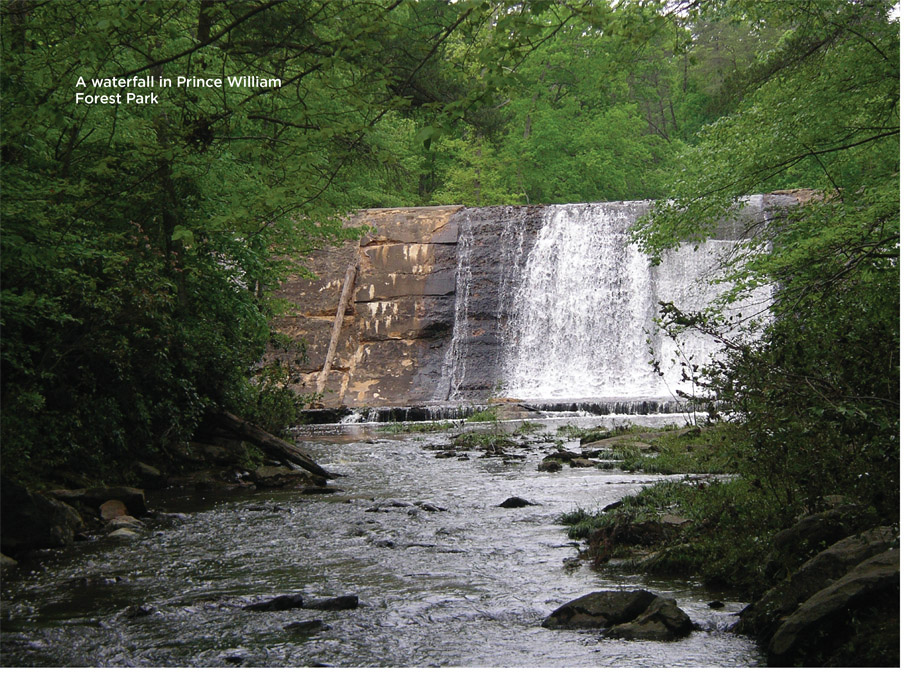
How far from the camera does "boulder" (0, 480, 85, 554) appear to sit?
661cm

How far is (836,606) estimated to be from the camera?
12.7 feet

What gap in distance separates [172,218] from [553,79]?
32077 mm

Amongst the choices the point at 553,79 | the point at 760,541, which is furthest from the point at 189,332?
the point at 553,79

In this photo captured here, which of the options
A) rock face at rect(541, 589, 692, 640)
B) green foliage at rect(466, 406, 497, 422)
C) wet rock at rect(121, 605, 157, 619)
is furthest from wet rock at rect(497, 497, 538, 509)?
green foliage at rect(466, 406, 497, 422)

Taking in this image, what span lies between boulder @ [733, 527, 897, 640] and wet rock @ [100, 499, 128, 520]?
233 inches

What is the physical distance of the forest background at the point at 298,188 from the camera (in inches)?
197

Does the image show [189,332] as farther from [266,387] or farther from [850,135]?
[850,135]

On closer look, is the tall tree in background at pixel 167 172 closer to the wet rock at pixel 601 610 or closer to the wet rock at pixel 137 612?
the wet rock at pixel 137 612

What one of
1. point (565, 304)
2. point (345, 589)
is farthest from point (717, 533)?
point (565, 304)

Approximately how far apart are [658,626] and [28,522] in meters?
5.01

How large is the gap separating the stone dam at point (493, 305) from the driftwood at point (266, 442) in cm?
1269

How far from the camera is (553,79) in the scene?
4059cm

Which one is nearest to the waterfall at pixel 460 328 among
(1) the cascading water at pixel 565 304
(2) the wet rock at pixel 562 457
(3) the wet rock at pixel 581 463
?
(1) the cascading water at pixel 565 304

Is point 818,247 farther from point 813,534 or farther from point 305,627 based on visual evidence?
point 305,627
